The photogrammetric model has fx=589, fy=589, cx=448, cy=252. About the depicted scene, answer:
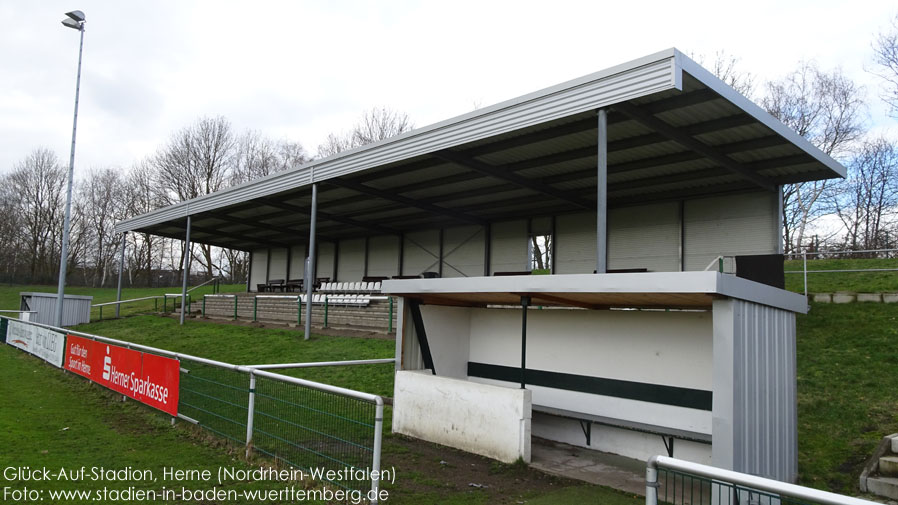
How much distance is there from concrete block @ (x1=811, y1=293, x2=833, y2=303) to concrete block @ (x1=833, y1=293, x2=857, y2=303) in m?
0.09

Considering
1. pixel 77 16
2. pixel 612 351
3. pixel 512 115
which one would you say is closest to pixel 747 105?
pixel 512 115

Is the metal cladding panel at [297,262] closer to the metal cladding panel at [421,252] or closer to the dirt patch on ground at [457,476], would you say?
the metal cladding panel at [421,252]

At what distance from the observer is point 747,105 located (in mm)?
10039

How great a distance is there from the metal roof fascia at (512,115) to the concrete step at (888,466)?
17.2 ft

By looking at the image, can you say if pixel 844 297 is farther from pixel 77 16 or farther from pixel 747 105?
pixel 77 16

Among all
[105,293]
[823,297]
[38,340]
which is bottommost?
[38,340]

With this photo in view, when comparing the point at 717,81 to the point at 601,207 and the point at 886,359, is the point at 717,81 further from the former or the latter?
the point at 886,359

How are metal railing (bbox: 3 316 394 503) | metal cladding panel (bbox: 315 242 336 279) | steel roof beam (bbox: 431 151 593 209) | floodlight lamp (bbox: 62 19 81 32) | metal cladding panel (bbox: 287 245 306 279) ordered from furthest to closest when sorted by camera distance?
metal cladding panel (bbox: 287 245 306 279) → metal cladding panel (bbox: 315 242 336 279) → floodlight lamp (bbox: 62 19 81 32) → steel roof beam (bbox: 431 151 593 209) → metal railing (bbox: 3 316 394 503)

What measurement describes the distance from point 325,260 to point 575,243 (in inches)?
625

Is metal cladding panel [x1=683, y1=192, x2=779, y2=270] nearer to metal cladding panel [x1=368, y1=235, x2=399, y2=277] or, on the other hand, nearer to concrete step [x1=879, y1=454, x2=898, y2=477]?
concrete step [x1=879, y1=454, x2=898, y2=477]

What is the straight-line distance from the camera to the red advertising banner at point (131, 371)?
8461 millimetres

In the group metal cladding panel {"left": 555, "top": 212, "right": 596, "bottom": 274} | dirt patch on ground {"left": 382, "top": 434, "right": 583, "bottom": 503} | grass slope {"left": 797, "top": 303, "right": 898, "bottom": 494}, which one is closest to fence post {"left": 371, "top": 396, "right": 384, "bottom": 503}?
dirt patch on ground {"left": 382, "top": 434, "right": 583, "bottom": 503}

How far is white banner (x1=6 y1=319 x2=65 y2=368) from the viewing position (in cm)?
1405

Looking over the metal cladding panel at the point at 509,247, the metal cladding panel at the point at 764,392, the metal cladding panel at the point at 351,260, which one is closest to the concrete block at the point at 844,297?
the metal cladding panel at the point at 764,392
